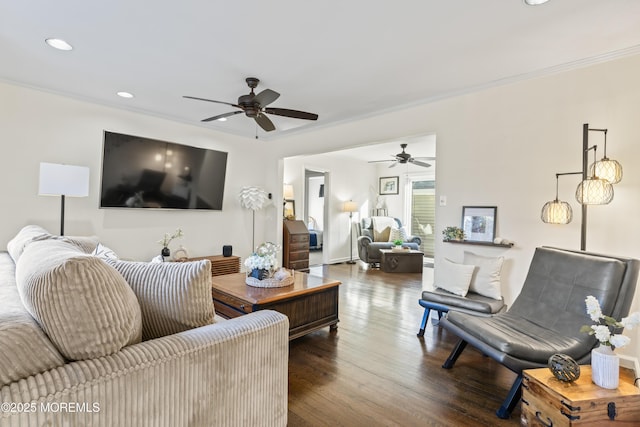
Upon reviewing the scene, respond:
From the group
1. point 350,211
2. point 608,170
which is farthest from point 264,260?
point 350,211

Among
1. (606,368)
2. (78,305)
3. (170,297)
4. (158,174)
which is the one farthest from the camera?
(158,174)

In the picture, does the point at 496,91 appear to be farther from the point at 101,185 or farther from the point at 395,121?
the point at 101,185

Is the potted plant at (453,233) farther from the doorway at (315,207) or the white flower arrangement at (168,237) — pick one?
the doorway at (315,207)

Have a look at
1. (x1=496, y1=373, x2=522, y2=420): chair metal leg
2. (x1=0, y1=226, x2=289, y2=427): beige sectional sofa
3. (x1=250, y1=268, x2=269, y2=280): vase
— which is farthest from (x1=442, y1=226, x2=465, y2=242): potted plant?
(x1=0, y1=226, x2=289, y2=427): beige sectional sofa

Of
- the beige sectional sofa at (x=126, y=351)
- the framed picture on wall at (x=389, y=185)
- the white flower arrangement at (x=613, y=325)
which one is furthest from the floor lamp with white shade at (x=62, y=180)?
the framed picture on wall at (x=389, y=185)

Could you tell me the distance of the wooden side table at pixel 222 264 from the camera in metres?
4.66

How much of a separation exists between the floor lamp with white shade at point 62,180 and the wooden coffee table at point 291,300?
1767 mm

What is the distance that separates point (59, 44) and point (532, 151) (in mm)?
4273

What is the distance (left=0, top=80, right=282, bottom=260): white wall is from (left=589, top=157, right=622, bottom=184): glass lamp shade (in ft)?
15.3

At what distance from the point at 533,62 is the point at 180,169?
4.37 metres

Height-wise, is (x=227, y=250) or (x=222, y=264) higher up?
(x=227, y=250)

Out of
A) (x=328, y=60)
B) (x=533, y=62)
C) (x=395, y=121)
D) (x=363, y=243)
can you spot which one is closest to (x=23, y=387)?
(x=328, y=60)

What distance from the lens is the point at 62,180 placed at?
10.5 feet

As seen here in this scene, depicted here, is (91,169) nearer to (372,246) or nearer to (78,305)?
(78,305)
